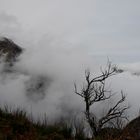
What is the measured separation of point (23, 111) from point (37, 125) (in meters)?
1.14

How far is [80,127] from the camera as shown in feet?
32.6

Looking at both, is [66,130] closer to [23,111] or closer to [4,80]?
[23,111]

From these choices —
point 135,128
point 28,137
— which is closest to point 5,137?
point 28,137

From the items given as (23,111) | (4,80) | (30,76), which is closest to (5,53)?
(4,80)

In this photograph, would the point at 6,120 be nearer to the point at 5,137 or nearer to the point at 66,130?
the point at 66,130

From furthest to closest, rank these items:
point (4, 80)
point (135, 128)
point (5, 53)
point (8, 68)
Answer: point (4, 80), point (8, 68), point (5, 53), point (135, 128)

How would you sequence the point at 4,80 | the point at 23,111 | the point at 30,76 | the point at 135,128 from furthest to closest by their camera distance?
the point at 30,76, the point at 4,80, the point at 23,111, the point at 135,128

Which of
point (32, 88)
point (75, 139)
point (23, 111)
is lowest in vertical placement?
point (75, 139)

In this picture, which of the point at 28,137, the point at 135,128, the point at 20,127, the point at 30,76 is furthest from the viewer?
the point at 30,76

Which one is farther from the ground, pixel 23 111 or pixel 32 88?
pixel 32 88

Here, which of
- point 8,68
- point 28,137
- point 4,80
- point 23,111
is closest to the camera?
point 28,137

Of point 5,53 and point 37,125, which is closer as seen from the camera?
point 37,125

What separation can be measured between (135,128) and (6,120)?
3701 mm

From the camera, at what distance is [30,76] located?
7559 inches
